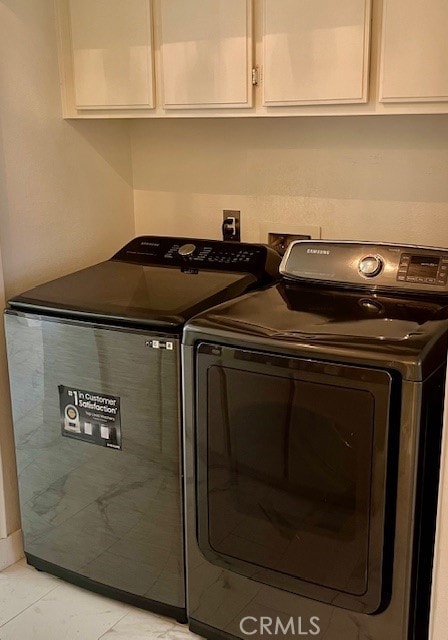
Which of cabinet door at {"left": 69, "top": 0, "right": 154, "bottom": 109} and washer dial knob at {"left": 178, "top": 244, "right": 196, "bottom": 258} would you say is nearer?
cabinet door at {"left": 69, "top": 0, "right": 154, "bottom": 109}

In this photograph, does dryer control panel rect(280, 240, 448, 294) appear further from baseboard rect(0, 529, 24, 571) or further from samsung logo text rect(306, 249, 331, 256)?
baseboard rect(0, 529, 24, 571)

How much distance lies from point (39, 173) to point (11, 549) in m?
1.18

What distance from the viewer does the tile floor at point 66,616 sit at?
1.95 meters

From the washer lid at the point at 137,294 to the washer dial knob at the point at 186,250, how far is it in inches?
3.2

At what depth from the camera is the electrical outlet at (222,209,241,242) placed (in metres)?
2.44

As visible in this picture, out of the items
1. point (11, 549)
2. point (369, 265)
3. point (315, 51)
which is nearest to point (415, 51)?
point (315, 51)

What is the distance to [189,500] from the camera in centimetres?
182

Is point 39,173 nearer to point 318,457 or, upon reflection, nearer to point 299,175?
point 299,175

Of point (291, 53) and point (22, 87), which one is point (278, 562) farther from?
point (22, 87)

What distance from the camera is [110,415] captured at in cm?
192

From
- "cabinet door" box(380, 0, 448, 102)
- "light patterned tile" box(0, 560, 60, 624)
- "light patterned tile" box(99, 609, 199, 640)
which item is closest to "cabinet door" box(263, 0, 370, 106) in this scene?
"cabinet door" box(380, 0, 448, 102)

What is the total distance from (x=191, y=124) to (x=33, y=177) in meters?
0.58

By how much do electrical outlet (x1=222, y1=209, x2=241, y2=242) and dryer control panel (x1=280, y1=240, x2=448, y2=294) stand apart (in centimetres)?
39

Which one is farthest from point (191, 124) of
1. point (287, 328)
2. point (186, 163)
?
point (287, 328)
